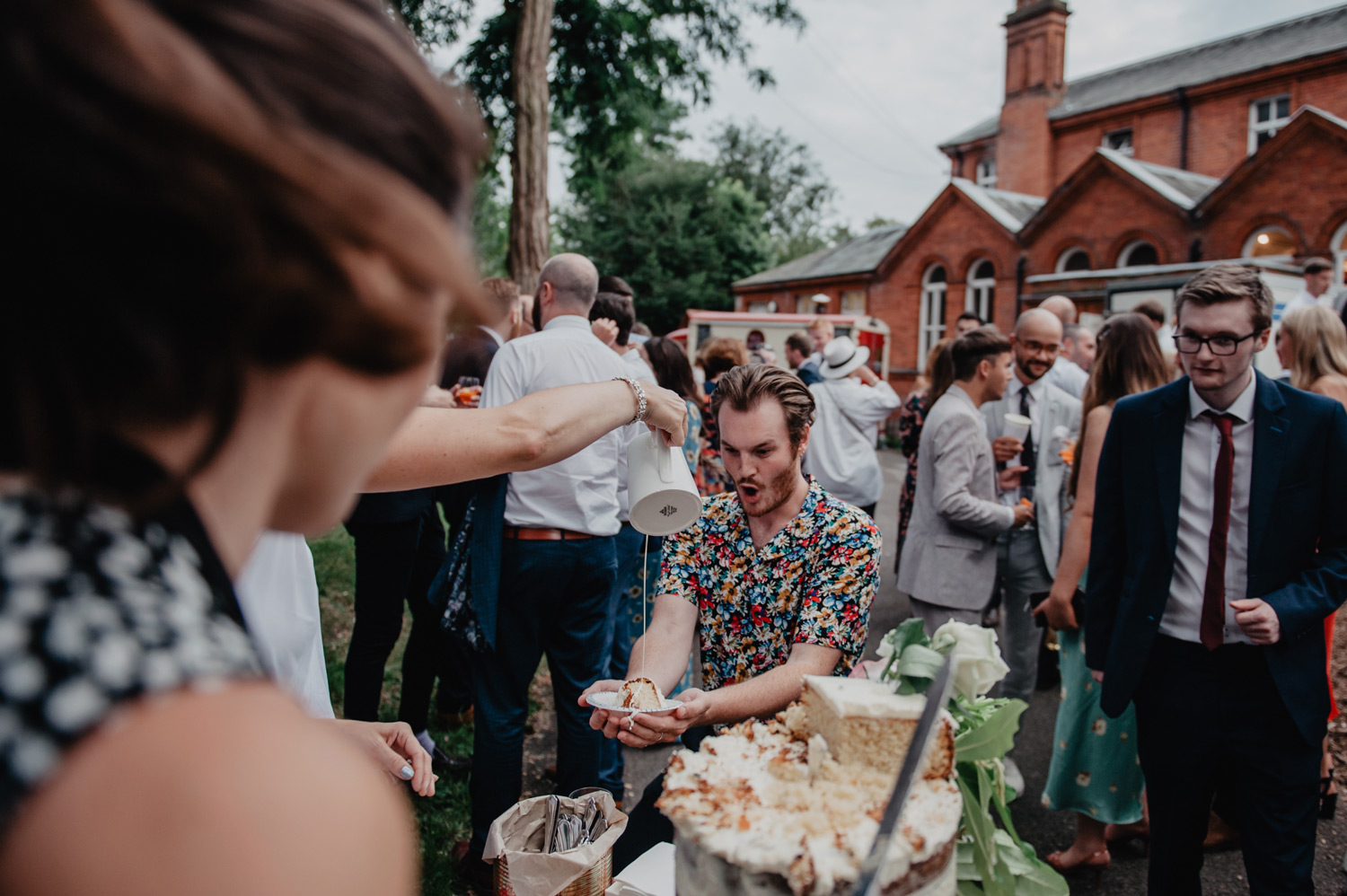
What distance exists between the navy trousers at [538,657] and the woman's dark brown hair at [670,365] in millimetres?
2248

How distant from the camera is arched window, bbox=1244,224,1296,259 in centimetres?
1655

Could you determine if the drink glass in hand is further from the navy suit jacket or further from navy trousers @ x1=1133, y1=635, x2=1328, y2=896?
navy trousers @ x1=1133, y1=635, x2=1328, y2=896

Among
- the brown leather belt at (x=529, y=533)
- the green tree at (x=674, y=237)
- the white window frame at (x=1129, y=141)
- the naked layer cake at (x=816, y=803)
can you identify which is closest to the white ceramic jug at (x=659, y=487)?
the naked layer cake at (x=816, y=803)

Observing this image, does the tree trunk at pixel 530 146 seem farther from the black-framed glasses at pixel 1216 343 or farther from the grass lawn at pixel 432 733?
the black-framed glasses at pixel 1216 343

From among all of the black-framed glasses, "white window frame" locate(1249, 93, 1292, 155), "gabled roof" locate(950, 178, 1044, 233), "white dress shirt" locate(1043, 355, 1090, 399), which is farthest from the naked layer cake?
"white window frame" locate(1249, 93, 1292, 155)

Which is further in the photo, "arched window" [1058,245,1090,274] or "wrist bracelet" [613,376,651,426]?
"arched window" [1058,245,1090,274]

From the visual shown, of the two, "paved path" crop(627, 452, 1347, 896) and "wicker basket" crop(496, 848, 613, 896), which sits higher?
"wicker basket" crop(496, 848, 613, 896)

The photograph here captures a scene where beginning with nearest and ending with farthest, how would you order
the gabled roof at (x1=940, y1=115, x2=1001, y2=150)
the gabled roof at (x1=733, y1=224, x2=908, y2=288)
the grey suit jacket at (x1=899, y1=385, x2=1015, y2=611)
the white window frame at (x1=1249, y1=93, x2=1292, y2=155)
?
1. the grey suit jacket at (x1=899, y1=385, x2=1015, y2=611)
2. the white window frame at (x1=1249, y1=93, x2=1292, y2=155)
3. the gabled roof at (x1=733, y1=224, x2=908, y2=288)
4. the gabled roof at (x1=940, y1=115, x2=1001, y2=150)

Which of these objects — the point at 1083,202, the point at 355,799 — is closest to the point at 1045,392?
the point at 355,799

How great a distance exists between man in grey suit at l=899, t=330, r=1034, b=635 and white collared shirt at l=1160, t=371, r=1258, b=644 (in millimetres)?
1282

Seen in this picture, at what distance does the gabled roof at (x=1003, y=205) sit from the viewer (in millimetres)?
21281

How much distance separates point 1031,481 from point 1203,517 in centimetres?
196

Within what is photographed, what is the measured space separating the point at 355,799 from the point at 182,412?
0.84 feet

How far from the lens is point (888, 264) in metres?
→ 24.5
